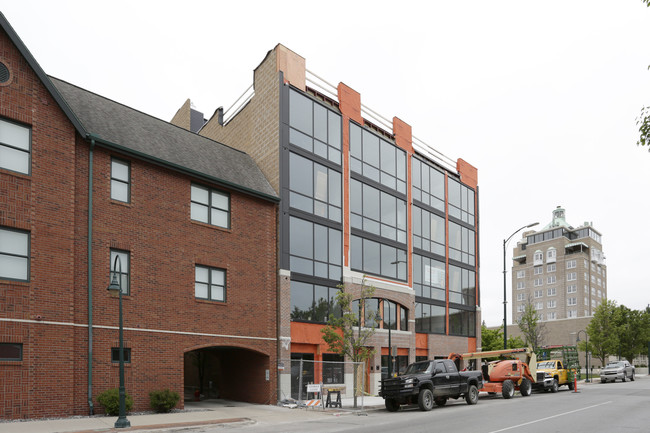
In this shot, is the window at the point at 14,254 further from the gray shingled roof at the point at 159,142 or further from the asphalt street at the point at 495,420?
the asphalt street at the point at 495,420

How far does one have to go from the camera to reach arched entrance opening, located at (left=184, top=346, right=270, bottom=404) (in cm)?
2492

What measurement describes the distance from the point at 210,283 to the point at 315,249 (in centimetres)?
655

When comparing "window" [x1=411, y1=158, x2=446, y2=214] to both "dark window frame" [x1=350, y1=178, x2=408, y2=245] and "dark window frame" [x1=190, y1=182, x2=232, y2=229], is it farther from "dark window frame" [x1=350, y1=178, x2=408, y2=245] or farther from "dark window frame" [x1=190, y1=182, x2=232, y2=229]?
"dark window frame" [x1=190, y1=182, x2=232, y2=229]

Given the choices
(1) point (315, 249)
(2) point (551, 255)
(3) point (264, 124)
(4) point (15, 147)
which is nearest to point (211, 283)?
(1) point (315, 249)

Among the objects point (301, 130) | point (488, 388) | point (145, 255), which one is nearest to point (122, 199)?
point (145, 255)

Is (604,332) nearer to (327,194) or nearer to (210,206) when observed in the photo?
(327,194)

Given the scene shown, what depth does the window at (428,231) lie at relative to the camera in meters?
36.1

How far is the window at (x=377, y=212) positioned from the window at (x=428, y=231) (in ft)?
5.32

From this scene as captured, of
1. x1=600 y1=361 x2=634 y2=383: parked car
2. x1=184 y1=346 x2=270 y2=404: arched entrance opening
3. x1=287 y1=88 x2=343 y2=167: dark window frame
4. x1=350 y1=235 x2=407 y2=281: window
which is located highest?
x1=287 y1=88 x2=343 y2=167: dark window frame

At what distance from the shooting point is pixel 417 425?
16625 millimetres

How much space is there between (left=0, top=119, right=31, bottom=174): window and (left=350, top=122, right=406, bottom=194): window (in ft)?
56.0

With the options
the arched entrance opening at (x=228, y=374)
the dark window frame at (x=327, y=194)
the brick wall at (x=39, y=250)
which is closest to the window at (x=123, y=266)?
the brick wall at (x=39, y=250)

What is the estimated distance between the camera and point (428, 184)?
37906 mm

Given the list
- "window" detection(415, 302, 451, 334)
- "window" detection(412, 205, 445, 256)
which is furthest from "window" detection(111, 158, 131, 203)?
"window" detection(415, 302, 451, 334)
